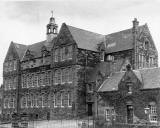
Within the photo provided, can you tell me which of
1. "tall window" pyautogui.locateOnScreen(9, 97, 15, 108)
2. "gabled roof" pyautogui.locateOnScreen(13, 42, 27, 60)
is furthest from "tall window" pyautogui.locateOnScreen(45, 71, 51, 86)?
"tall window" pyautogui.locateOnScreen(9, 97, 15, 108)

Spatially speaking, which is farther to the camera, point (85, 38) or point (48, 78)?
point (48, 78)

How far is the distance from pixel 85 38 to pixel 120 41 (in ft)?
20.4

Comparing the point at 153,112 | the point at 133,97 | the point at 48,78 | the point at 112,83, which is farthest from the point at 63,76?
the point at 153,112

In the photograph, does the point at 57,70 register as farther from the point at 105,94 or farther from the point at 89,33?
the point at 105,94

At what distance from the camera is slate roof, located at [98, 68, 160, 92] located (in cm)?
4212

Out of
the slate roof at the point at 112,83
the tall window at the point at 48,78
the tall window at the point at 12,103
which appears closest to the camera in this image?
the slate roof at the point at 112,83

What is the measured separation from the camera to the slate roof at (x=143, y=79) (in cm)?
4212

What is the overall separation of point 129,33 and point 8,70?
100 ft

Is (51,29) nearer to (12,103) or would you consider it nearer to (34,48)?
(34,48)

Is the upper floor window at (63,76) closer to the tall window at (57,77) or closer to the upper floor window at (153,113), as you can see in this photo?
the tall window at (57,77)

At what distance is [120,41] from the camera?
194 feet

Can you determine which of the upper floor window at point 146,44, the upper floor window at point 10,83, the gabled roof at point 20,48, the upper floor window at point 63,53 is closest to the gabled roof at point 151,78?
the upper floor window at point 146,44

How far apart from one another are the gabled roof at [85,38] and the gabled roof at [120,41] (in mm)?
2225

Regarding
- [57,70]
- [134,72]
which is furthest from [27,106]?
[134,72]
